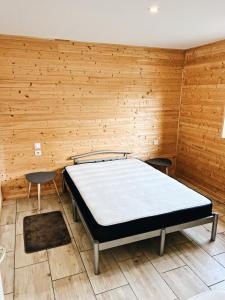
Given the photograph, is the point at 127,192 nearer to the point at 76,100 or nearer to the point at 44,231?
the point at 44,231

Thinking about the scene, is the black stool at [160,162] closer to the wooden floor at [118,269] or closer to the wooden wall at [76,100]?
the wooden wall at [76,100]

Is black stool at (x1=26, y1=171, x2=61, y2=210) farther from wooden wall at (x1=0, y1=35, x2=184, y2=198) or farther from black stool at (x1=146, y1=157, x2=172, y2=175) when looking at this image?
black stool at (x1=146, y1=157, x2=172, y2=175)

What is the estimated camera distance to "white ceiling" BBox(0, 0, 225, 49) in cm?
212

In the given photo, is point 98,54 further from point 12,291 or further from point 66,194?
point 12,291

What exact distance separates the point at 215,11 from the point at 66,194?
328cm

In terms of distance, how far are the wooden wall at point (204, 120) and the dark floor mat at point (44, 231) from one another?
101 inches

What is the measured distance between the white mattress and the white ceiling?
6.46ft

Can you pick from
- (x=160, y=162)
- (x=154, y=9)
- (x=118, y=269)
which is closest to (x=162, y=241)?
(x=118, y=269)

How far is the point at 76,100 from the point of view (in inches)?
150

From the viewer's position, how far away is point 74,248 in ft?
8.68

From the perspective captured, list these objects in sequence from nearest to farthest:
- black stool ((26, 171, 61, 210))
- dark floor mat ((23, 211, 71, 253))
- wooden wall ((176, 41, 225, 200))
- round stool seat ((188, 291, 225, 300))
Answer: round stool seat ((188, 291, 225, 300)) → dark floor mat ((23, 211, 71, 253)) → black stool ((26, 171, 61, 210)) → wooden wall ((176, 41, 225, 200))

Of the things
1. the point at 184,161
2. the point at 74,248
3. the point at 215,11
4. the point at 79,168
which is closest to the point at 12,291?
the point at 74,248

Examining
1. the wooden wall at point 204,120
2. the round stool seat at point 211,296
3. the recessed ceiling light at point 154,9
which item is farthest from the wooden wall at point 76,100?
the round stool seat at point 211,296

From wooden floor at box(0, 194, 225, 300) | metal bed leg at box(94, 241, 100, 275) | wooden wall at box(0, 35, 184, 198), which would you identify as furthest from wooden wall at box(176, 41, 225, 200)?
metal bed leg at box(94, 241, 100, 275)
